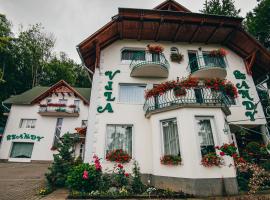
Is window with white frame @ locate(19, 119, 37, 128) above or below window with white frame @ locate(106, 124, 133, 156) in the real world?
above

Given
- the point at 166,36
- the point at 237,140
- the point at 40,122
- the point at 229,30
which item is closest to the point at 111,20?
the point at 166,36

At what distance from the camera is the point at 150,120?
10438 millimetres

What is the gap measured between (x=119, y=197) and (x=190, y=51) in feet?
38.4

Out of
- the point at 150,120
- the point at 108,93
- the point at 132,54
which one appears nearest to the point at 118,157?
the point at 150,120

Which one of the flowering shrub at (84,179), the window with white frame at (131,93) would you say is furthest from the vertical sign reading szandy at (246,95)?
the flowering shrub at (84,179)

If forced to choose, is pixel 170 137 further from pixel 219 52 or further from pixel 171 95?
pixel 219 52

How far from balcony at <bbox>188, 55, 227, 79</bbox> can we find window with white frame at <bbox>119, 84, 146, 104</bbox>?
405 centimetres

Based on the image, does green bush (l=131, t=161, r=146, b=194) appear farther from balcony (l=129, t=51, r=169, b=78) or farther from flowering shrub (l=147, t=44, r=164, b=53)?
flowering shrub (l=147, t=44, r=164, b=53)

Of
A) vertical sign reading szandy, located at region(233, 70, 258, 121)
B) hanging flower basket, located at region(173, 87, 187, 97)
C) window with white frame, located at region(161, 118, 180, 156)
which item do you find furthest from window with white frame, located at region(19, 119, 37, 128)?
vertical sign reading szandy, located at region(233, 70, 258, 121)

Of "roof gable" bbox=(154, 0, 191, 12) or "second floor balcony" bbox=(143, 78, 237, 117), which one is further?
"roof gable" bbox=(154, 0, 191, 12)

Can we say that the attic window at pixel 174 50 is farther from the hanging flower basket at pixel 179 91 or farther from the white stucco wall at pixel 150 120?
the hanging flower basket at pixel 179 91

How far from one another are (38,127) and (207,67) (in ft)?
68.1

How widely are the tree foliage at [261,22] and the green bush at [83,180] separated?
19.4 metres

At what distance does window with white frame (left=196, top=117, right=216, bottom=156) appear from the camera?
8.41 metres
